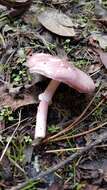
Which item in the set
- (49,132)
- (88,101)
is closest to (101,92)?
(88,101)

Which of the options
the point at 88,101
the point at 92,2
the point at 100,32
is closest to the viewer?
the point at 88,101

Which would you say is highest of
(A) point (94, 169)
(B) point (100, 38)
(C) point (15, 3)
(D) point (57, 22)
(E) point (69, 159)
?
(C) point (15, 3)

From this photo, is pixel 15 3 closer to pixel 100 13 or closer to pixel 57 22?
pixel 57 22

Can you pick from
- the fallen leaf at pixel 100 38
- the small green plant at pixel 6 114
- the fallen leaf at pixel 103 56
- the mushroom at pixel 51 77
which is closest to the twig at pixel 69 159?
the mushroom at pixel 51 77

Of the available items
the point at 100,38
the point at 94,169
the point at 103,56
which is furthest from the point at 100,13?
the point at 94,169

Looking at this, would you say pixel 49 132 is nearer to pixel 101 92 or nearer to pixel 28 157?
pixel 28 157

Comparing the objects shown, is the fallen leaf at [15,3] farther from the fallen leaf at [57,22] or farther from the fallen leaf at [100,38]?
the fallen leaf at [100,38]
